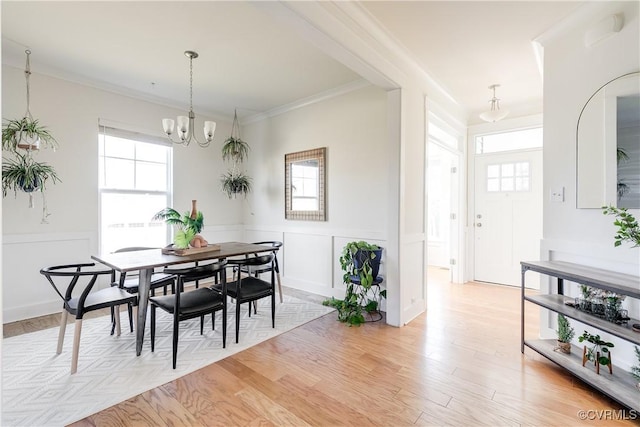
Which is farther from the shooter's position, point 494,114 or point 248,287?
point 494,114

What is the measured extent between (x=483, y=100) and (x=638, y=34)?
2.14m

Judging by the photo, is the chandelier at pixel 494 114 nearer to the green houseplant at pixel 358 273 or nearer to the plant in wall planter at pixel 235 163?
the green houseplant at pixel 358 273

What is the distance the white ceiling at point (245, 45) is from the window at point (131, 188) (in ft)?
2.23

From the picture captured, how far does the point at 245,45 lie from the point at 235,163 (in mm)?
2538

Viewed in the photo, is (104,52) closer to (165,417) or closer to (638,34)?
(165,417)

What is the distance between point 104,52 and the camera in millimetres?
3193

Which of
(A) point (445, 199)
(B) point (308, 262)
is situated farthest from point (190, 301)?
(A) point (445, 199)

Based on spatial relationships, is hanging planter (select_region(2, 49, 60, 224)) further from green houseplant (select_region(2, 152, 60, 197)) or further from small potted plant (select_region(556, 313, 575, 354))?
small potted plant (select_region(556, 313, 575, 354))

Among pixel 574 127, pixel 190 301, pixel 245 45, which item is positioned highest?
pixel 245 45

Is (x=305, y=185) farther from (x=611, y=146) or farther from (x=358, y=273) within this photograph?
(x=611, y=146)

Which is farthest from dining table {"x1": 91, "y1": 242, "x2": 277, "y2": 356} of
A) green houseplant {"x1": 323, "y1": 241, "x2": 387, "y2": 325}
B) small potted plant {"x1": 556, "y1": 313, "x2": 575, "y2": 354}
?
small potted plant {"x1": 556, "y1": 313, "x2": 575, "y2": 354}

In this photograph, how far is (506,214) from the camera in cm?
475

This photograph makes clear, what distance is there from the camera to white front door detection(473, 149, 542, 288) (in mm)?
4551

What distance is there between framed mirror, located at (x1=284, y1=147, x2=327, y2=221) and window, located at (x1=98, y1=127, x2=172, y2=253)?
1.72 meters
